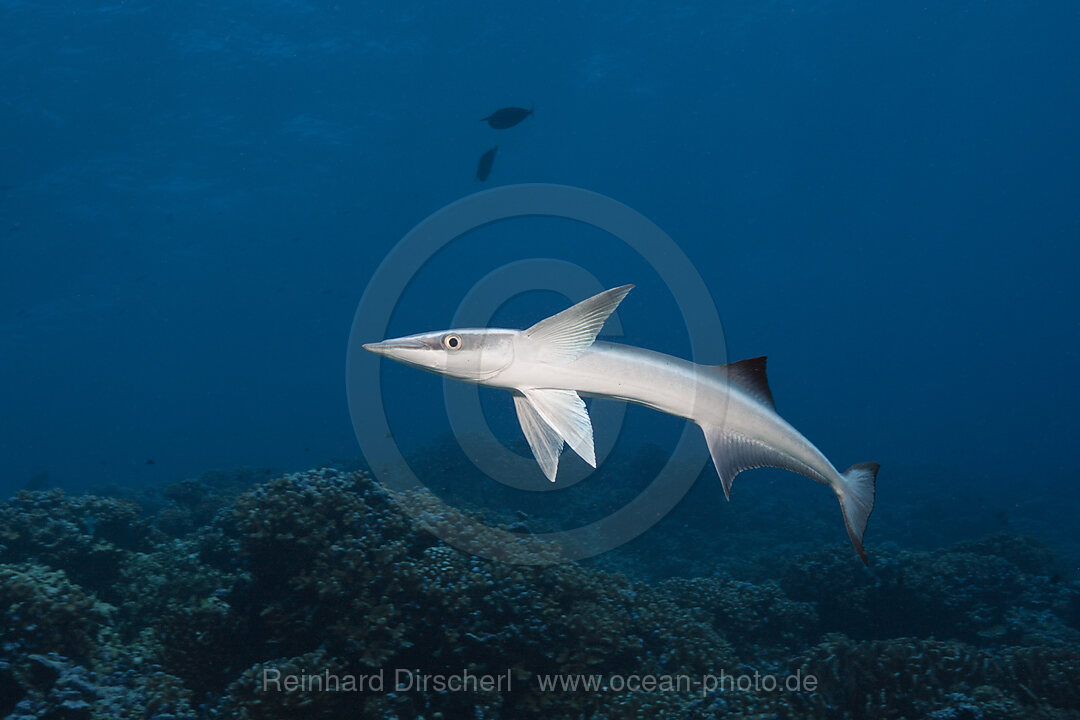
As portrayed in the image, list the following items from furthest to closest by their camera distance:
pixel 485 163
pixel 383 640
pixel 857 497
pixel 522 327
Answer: pixel 485 163 < pixel 522 327 < pixel 383 640 < pixel 857 497

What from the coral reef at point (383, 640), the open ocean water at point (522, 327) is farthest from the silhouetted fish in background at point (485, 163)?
the coral reef at point (383, 640)

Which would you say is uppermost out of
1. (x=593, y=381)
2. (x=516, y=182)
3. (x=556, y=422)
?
(x=516, y=182)

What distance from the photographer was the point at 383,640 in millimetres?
4062

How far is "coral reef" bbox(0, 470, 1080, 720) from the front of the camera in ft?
12.8

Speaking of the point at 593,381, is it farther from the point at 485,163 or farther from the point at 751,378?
the point at 485,163

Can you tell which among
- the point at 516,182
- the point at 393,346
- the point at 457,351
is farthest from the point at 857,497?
the point at 516,182

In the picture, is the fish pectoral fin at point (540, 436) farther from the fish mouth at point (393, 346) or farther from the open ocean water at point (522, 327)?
the open ocean water at point (522, 327)

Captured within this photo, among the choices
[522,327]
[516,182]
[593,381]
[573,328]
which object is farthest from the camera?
[516,182]

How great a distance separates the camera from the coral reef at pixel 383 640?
389 cm

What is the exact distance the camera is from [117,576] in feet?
22.0

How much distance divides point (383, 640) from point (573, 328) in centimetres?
370

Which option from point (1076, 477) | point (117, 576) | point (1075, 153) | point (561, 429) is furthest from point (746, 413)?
point (1075, 153)

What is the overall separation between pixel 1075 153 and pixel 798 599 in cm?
9771

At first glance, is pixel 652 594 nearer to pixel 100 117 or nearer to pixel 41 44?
pixel 41 44
